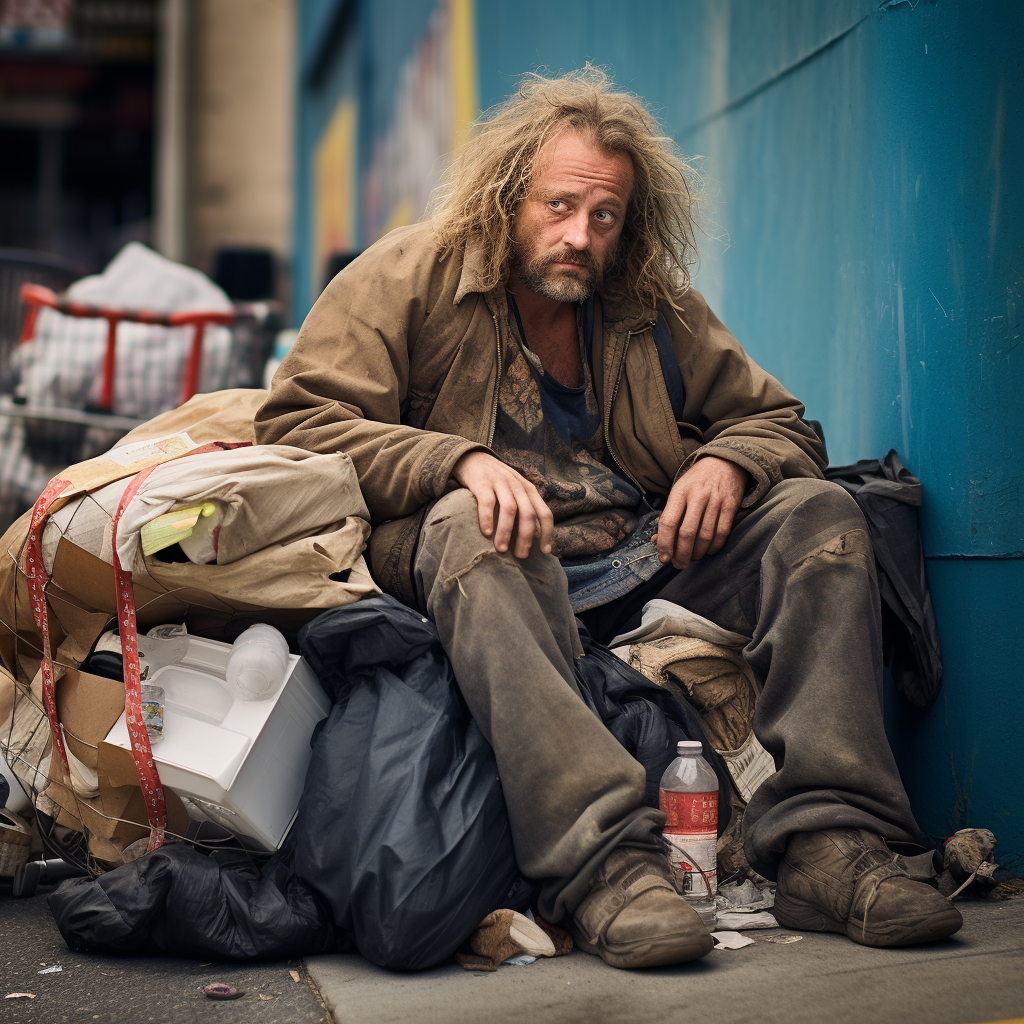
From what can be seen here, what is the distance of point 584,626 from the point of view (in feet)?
8.88

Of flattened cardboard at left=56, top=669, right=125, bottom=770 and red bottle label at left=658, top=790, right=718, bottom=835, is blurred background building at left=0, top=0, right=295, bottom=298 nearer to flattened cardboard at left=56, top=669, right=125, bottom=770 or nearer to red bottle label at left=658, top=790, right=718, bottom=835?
flattened cardboard at left=56, top=669, right=125, bottom=770

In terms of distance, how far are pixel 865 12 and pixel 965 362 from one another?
3.39 feet

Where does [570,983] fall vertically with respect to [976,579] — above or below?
below

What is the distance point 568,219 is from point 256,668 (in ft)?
4.38

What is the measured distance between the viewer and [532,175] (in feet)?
9.58

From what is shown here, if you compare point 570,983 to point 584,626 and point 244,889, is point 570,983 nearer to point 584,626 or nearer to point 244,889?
point 244,889

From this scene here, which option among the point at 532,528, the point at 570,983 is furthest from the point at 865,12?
the point at 570,983

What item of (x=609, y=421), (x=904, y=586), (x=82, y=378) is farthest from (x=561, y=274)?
(x=82, y=378)

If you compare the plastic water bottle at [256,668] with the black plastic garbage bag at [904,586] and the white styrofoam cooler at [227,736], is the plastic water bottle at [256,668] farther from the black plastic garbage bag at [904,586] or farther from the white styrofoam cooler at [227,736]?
the black plastic garbage bag at [904,586]

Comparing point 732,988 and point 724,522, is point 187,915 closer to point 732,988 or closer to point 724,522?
point 732,988

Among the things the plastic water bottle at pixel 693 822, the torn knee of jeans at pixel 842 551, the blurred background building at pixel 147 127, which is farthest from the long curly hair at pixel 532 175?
the blurred background building at pixel 147 127

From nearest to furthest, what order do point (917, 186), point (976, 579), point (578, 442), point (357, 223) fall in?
1. point (976, 579)
2. point (917, 186)
3. point (578, 442)
4. point (357, 223)

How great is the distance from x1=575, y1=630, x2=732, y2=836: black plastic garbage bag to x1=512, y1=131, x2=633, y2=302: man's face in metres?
0.89

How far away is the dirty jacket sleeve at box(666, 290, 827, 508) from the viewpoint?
9.45 ft
